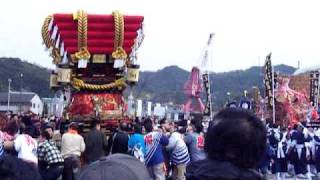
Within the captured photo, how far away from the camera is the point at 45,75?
10650 centimetres

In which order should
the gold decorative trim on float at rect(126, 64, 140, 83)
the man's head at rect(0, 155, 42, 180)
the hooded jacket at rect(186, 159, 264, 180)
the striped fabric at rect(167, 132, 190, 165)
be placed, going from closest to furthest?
the man's head at rect(0, 155, 42, 180) → the hooded jacket at rect(186, 159, 264, 180) → the striped fabric at rect(167, 132, 190, 165) → the gold decorative trim on float at rect(126, 64, 140, 83)

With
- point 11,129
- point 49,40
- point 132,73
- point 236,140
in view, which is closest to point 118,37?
point 132,73

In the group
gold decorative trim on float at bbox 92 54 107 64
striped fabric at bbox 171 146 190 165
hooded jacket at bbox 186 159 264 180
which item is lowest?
striped fabric at bbox 171 146 190 165

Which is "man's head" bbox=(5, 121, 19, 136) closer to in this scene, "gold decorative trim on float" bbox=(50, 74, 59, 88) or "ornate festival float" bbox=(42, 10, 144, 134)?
"ornate festival float" bbox=(42, 10, 144, 134)

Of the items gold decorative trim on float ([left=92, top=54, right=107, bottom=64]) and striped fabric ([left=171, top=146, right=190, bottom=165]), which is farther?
gold decorative trim on float ([left=92, top=54, right=107, bottom=64])

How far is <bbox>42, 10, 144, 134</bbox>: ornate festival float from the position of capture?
17.8 metres

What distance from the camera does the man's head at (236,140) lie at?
3.10 m

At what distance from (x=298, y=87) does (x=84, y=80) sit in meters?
24.4

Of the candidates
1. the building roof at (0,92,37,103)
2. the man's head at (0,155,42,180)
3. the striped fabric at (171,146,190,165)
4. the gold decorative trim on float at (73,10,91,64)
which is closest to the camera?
the man's head at (0,155,42,180)

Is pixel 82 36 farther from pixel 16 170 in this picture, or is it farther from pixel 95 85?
pixel 16 170

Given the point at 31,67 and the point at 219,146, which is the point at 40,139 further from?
the point at 31,67

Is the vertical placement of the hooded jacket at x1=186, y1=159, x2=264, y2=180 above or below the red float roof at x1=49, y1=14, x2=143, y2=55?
below

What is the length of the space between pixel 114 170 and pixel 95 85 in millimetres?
15510

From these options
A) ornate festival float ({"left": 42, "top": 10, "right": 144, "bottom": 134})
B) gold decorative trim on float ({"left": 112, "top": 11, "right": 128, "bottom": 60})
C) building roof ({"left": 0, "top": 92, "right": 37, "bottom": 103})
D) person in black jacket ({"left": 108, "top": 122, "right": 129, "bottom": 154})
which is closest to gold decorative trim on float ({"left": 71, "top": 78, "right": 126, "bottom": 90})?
ornate festival float ({"left": 42, "top": 10, "right": 144, "bottom": 134})
